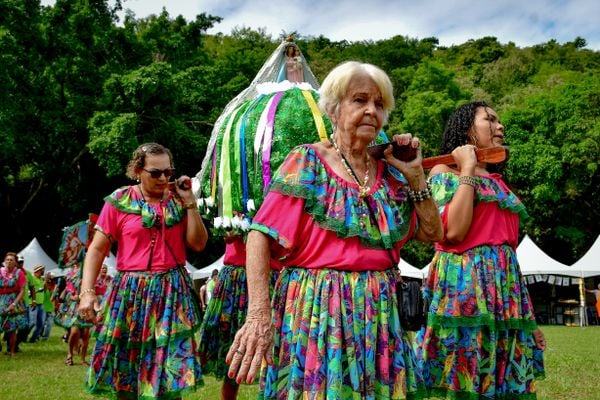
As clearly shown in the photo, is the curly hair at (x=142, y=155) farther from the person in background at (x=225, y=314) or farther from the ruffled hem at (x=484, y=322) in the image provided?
the ruffled hem at (x=484, y=322)

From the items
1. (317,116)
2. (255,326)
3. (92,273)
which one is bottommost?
(255,326)

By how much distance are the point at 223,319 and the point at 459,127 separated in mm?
2420

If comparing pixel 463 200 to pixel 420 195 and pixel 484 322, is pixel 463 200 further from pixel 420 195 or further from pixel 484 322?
pixel 420 195

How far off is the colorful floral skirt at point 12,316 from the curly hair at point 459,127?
1115cm

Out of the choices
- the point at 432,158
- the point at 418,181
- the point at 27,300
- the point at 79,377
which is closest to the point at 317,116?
the point at 432,158

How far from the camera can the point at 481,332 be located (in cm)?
411

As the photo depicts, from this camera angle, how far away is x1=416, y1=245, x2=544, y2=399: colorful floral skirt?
4.07 m

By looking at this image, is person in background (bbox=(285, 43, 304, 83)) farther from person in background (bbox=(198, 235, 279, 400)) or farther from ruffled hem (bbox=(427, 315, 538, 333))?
ruffled hem (bbox=(427, 315, 538, 333))

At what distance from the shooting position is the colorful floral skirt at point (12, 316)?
13.2m

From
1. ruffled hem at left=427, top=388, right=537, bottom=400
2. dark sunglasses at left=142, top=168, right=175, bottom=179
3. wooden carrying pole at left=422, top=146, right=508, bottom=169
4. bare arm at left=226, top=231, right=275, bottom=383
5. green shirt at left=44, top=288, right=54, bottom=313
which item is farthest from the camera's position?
green shirt at left=44, top=288, right=54, bottom=313

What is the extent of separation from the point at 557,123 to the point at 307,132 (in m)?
29.0

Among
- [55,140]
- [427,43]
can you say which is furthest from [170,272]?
[427,43]

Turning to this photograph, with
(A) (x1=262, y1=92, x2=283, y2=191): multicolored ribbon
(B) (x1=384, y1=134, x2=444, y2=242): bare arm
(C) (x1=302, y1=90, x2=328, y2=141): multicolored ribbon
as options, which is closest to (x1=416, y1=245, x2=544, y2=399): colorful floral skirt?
(B) (x1=384, y1=134, x2=444, y2=242): bare arm

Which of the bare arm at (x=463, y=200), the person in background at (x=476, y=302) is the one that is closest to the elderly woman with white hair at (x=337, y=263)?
the bare arm at (x=463, y=200)
